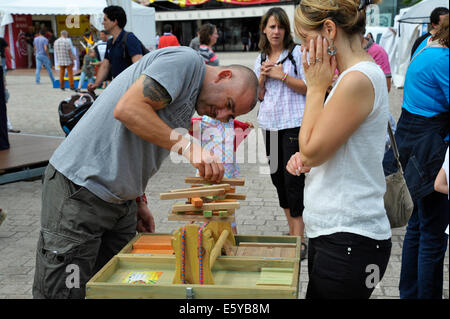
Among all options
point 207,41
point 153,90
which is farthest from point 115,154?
point 207,41

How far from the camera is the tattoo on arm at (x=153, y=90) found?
6.38 ft

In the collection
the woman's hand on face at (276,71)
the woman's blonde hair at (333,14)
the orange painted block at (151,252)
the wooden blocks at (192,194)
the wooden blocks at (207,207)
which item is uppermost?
the woman's blonde hair at (333,14)

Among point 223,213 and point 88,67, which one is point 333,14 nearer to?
point 223,213

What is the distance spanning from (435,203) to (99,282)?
216 cm

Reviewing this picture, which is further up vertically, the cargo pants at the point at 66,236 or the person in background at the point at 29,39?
the person in background at the point at 29,39

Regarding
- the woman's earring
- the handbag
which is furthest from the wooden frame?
the woman's earring

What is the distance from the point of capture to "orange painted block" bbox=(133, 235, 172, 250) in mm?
2236

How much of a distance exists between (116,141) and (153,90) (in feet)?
0.99

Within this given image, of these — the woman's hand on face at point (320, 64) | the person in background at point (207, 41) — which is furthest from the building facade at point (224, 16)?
the woman's hand on face at point (320, 64)

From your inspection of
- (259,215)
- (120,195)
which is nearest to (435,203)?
(120,195)

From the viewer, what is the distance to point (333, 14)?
6.03 ft

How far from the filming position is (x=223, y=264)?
6.81 feet

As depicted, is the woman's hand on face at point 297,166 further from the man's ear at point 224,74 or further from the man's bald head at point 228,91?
the man's ear at point 224,74

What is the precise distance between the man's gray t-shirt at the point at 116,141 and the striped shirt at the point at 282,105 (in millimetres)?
2004
